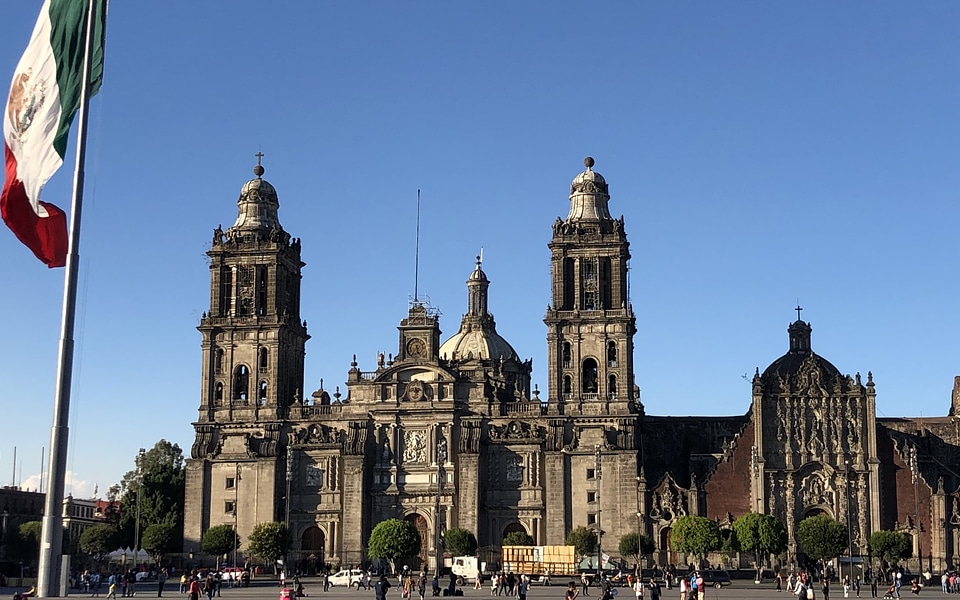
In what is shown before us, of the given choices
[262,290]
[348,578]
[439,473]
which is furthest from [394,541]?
[262,290]

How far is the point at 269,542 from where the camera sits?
10212cm

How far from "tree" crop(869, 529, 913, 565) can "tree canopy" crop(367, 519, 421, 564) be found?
31699 mm

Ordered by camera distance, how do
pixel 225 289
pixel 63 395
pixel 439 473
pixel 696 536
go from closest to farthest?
pixel 63 395 → pixel 696 536 → pixel 439 473 → pixel 225 289

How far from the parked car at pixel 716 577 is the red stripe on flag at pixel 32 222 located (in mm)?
62246

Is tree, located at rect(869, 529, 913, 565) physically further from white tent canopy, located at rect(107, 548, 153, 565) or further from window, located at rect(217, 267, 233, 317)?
window, located at rect(217, 267, 233, 317)

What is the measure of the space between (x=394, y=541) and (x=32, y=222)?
68037 millimetres

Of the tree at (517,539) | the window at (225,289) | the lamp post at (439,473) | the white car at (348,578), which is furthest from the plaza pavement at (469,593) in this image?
the window at (225,289)

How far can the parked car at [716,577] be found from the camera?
284 ft

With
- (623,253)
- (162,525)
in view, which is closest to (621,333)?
(623,253)

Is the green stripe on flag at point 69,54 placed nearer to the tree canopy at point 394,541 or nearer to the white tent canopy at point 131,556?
the tree canopy at point 394,541

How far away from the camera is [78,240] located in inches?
1200

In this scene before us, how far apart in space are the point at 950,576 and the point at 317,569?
45.8 meters

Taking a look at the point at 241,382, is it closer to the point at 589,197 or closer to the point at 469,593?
the point at 589,197

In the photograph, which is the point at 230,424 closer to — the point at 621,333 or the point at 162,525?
the point at 162,525
